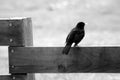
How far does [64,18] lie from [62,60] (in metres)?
14.7

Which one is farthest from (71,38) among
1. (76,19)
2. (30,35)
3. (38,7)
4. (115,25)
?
(38,7)

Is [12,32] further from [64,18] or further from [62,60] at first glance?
[64,18]

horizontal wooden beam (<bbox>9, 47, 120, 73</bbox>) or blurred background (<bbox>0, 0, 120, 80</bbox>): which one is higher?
horizontal wooden beam (<bbox>9, 47, 120, 73</bbox>)

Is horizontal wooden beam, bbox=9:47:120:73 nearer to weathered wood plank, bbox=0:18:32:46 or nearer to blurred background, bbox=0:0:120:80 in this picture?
weathered wood plank, bbox=0:18:32:46

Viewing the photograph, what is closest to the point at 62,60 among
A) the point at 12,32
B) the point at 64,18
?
the point at 12,32

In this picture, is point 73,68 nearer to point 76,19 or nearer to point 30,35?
point 30,35

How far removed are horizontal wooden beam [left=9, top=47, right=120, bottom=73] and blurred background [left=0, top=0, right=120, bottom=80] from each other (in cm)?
499

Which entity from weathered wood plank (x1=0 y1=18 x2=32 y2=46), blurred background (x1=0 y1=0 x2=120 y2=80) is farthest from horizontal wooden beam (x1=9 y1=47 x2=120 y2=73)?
blurred background (x1=0 y1=0 x2=120 y2=80)

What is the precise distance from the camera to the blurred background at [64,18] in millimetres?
14375

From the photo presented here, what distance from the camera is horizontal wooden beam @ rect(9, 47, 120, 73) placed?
5398mm

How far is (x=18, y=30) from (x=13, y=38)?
83 millimetres

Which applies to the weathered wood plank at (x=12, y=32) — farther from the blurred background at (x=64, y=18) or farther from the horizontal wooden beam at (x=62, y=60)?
the blurred background at (x=64, y=18)

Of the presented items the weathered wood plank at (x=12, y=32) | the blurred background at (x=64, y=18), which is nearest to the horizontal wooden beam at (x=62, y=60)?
the weathered wood plank at (x=12, y=32)

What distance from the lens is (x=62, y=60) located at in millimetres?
5449
